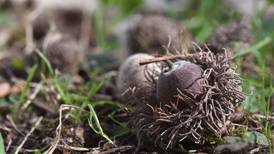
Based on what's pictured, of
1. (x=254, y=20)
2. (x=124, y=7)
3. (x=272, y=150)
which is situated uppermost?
(x=124, y=7)

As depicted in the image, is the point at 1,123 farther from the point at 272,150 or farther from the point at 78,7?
the point at 78,7

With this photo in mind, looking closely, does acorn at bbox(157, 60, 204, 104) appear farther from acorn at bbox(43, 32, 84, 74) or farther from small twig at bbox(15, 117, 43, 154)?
acorn at bbox(43, 32, 84, 74)

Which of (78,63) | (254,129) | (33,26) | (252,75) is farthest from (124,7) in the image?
(254,129)

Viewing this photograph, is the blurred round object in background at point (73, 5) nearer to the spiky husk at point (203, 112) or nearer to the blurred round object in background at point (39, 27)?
the blurred round object in background at point (39, 27)

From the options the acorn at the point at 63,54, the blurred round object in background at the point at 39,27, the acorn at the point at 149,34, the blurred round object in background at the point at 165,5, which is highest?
the blurred round object in background at the point at 165,5

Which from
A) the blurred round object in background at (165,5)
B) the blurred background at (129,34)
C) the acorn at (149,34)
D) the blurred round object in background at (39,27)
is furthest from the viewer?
the blurred round object in background at (165,5)

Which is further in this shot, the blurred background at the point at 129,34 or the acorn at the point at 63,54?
the acorn at the point at 63,54

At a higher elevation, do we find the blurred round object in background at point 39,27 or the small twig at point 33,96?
the blurred round object in background at point 39,27

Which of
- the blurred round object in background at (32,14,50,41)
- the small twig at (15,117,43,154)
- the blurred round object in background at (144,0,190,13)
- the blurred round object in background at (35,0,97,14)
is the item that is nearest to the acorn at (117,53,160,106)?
the small twig at (15,117,43,154)

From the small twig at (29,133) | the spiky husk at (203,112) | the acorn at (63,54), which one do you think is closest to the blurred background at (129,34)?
the acorn at (63,54)
